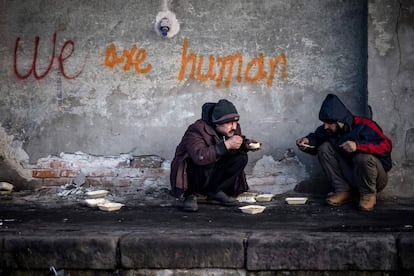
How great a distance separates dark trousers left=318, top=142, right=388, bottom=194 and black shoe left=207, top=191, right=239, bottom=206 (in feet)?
3.44

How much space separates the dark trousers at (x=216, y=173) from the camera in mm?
7016

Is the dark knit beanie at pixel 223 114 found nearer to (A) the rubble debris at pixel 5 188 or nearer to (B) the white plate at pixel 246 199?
(B) the white plate at pixel 246 199

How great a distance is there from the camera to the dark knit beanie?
687cm

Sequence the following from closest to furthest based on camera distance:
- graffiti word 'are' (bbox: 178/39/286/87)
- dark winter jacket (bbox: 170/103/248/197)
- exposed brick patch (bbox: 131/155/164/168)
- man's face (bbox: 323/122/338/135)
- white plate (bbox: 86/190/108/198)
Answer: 1. dark winter jacket (bbox: 170/103/248/197)
2. man's face (bbox: 323/122/338/135)
3. white plate (bbox: 86/190/108/198)
4. graffiti word 'are' (bbox: 178/39/286/87)
5. exposed brick patch (bbox: 131/155/164/168)

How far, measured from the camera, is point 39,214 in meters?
6.64

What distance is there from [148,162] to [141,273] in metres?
2.73

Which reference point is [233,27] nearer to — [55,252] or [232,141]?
[232,141]

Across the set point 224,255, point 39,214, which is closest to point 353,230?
point 224,255

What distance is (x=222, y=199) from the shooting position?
709 centimetres

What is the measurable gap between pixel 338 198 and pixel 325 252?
181 cm

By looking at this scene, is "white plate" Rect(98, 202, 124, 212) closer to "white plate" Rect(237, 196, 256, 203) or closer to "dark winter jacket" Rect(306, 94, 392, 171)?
"white plate" Rect(237, 196, 256, 203)

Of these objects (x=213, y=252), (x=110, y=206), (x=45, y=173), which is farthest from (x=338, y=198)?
(x=45, y=173)

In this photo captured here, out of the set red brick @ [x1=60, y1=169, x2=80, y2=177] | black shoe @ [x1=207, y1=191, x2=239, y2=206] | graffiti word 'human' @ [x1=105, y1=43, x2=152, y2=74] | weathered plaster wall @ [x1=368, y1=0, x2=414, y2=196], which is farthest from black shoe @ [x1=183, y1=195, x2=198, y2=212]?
weathered plaster wall @ [x1=368, y1=0, x2=414, y2=196]

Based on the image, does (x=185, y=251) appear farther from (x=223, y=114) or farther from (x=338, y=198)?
(x=338, y=198)
